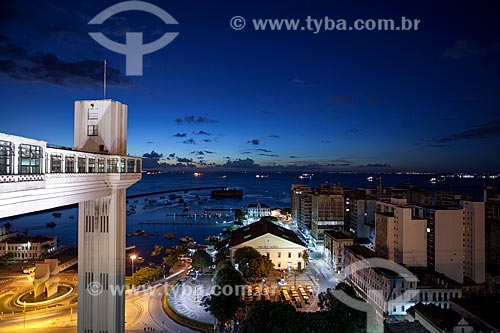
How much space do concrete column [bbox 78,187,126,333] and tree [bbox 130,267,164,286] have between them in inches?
481

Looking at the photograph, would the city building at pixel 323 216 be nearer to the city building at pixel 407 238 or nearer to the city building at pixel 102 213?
the city building at pixel 407 238

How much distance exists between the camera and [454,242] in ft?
70.7

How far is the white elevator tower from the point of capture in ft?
23.8

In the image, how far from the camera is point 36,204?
14.0 feet

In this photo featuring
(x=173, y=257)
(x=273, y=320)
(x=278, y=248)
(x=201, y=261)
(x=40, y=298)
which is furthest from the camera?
(x=278, y=248)

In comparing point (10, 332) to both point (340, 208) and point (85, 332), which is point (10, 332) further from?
point (340, 208)

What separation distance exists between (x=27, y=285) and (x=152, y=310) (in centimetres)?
1006

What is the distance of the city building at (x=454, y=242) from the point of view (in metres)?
21.4

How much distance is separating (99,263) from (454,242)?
889 inches

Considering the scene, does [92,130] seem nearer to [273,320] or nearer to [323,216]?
[273,320]

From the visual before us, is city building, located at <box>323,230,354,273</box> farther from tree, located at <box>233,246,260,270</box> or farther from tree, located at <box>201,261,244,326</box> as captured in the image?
tree, located at <box>201,261,244,326</box>

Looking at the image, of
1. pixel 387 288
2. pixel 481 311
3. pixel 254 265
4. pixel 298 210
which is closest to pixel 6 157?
pixel 481 311

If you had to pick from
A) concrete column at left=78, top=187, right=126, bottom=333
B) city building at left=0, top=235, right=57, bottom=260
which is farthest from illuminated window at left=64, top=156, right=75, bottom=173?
city building at left=0, top=235, right=57, bottom=260

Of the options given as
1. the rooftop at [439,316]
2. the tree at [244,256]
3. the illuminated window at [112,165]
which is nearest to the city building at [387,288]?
the rooftop at [439,316]
